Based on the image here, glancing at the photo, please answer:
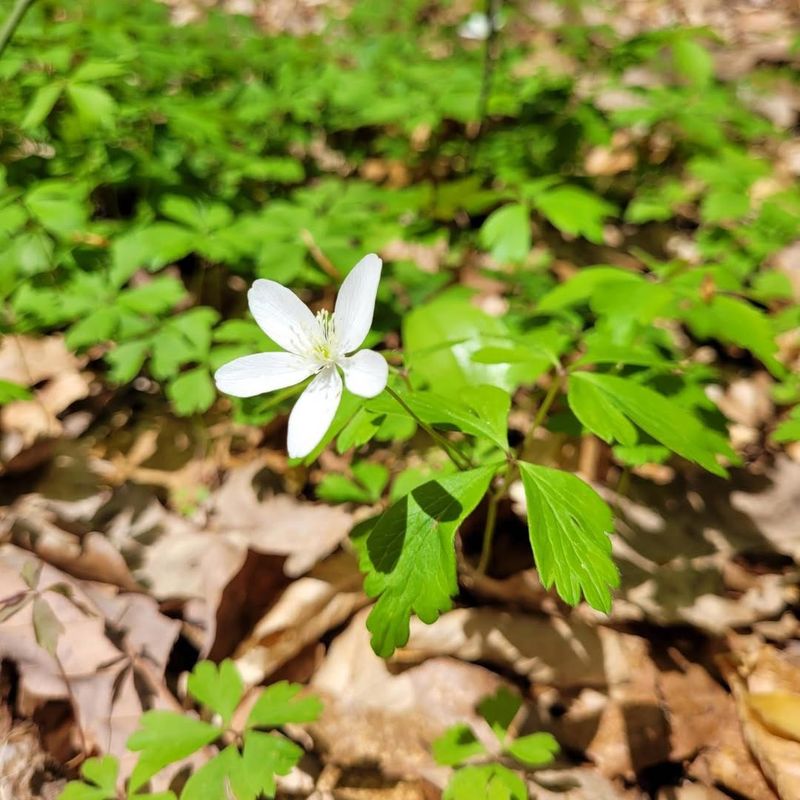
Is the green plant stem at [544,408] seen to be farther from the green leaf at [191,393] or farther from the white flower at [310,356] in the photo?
the green leaf at [191,393]

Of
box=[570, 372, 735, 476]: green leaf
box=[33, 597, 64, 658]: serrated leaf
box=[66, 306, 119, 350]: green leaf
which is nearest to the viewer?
box=[570, 372, 735, 476]: green leaf

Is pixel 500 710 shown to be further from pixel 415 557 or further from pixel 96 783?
pixel 96 783

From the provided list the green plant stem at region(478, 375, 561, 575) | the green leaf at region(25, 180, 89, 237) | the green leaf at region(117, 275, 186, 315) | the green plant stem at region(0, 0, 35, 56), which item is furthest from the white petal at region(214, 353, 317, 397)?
the green plant stem at region(0, 0, 35, 56)

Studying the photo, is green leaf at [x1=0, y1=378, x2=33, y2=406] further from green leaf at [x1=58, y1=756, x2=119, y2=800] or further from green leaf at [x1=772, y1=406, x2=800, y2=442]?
green leaf at [x1=772, y1=406, x2=800, y2=442]

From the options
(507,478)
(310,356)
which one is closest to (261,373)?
(310,356)

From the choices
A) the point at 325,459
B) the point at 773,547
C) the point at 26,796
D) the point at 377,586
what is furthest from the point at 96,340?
the point at 773,547
